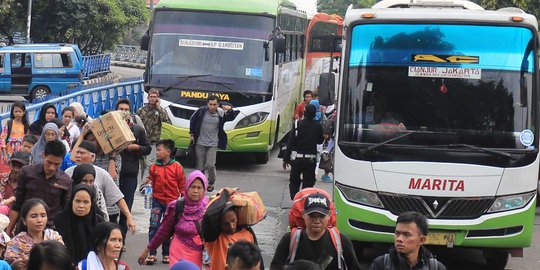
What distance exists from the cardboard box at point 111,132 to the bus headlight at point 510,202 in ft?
12.4

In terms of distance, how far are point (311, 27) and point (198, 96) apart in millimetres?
10470

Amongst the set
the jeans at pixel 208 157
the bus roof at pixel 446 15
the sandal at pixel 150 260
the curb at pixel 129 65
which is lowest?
the curb at pixel 129 65

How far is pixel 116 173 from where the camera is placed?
1067 centimetres

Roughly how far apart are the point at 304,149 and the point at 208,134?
102 inches

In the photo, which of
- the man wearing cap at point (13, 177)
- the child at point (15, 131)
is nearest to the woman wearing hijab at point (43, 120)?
the child at point (15, 131)

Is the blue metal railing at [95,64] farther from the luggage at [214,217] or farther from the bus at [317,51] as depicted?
the luggage at [214,217]

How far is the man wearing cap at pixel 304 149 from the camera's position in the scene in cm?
1327

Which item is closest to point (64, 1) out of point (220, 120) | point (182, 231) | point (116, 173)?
point (220, 120)

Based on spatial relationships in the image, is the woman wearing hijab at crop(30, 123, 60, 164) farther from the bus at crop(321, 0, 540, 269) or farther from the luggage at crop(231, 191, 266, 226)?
the luggage at crop(231, 191, 266, 226)

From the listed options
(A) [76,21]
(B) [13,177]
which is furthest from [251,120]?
(A) [76,21]

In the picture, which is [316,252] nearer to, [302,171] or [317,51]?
[302,171]

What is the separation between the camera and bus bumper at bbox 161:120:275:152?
59.7 feet

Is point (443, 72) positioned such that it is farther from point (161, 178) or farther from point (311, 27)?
point (311, 27)

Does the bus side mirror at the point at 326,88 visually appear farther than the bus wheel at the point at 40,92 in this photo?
No
